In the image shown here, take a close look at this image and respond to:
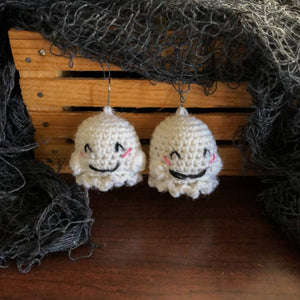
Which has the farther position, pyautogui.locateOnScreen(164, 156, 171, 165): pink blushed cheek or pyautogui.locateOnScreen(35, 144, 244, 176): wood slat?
pyautogui.locateOnScreen(35, 144, 244, 176): wood slat

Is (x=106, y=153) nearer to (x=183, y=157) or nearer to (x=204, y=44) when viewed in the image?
(x=183, y=157)

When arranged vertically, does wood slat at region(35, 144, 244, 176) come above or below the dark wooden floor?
above

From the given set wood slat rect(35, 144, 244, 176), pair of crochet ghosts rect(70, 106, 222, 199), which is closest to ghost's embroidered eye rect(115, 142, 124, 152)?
pair of crochet ghosts rect(70, 106, 222, 199)

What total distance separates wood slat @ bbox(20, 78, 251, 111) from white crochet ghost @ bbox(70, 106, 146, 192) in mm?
46

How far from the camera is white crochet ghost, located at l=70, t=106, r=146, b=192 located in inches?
21.0

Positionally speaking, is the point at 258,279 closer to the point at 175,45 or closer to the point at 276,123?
the point at 276,123

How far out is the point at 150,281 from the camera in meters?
0.47

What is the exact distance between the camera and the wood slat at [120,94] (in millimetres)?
580

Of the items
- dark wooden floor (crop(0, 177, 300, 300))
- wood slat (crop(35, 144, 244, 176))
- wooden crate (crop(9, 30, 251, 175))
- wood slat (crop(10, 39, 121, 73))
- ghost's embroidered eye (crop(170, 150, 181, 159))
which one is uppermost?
wood slat (crop(10, 39, 121, 73))

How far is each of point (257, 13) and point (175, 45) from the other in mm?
130

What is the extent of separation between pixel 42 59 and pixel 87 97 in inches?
3.7

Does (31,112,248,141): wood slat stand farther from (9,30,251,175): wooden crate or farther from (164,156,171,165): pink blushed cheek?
(164,156,171,165): pink blushed cheek

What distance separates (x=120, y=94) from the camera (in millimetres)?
591

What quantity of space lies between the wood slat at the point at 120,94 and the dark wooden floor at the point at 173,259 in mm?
176
